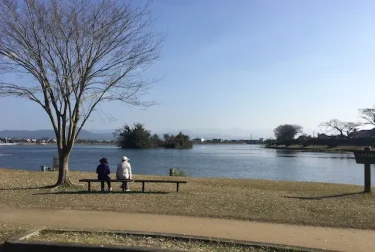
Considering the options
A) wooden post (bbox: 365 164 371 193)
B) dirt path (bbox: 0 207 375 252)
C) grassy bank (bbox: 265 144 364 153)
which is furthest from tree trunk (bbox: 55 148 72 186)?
grassy bank (bbox: 265 144 364 153)

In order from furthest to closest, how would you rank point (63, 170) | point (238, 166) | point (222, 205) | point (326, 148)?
1. point (326, 148)
2. point (238, 166)
3. point (63, 170)
4. point (222, 205)

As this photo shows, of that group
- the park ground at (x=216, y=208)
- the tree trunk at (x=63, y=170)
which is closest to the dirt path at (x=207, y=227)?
the park ground at (x=216, y=208)

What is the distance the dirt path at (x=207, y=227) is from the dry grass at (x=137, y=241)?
101 cm

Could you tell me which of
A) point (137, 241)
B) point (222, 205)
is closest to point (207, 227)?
point (137, 241)

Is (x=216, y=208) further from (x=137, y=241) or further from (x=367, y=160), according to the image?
(x=367, y=160)

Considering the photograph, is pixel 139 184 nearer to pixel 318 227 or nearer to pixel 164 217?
pixel 164 217

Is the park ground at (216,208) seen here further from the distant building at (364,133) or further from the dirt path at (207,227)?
the distant building at (364,133)

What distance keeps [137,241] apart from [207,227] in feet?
7.13

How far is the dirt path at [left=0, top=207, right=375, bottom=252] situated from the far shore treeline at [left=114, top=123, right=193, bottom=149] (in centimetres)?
11665

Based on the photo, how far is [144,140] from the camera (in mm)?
127750

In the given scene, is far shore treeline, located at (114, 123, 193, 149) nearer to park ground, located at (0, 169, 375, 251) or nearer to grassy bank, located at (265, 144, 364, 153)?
grassy bank, located at (265, 144, 364, 153)

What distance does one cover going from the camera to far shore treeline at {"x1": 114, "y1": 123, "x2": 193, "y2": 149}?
127188mm

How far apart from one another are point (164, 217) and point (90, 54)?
8.46m

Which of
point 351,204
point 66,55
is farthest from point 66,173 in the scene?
point 351,204
